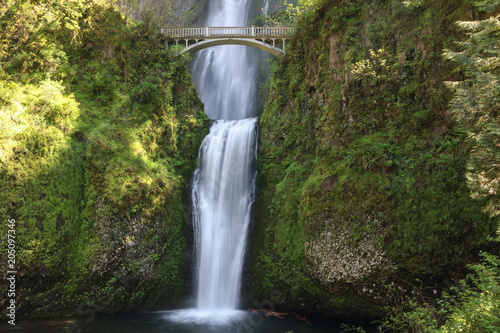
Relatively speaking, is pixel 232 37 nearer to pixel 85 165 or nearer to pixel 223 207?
pixel 223 207

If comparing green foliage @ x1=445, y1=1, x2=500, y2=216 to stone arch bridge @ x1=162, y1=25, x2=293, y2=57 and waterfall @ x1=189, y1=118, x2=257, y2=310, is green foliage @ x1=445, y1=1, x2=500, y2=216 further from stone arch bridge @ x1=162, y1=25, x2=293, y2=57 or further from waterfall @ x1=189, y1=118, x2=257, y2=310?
stone arch bridge @ x1=162, y1=25, x2=293, y2=57

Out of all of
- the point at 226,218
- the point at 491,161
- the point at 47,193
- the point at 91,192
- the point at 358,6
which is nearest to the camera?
the point at 491,161

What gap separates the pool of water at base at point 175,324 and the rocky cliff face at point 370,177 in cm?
64

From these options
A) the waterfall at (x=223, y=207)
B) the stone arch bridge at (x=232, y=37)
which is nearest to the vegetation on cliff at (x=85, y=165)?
the waterfall at (x=223, y=207)

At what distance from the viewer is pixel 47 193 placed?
33.2ft

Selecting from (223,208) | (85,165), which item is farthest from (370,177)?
(85,165)

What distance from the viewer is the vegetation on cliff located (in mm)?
9688

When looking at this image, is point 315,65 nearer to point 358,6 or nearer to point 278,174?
point 358,6

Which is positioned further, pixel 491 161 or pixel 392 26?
pixel 392 26

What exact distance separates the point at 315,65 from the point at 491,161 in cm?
783

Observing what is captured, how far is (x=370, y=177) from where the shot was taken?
31.4 ft

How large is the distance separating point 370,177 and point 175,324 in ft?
23.2

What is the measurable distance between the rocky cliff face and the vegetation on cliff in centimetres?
374

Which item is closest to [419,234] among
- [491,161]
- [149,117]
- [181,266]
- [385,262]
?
[385,262]
